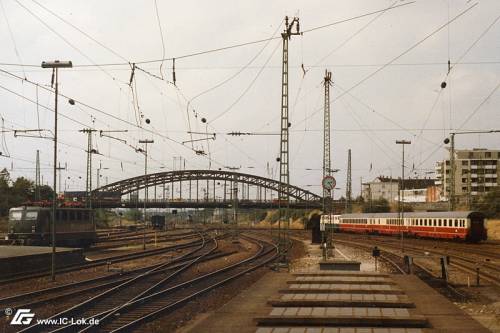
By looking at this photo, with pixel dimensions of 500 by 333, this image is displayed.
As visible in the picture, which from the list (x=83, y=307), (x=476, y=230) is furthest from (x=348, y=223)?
(x=83, y=307)

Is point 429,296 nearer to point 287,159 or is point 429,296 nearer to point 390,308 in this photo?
point 390,308

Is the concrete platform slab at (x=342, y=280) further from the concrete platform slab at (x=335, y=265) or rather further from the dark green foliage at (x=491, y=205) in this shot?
the dark green foliage at (x=491, y=205)

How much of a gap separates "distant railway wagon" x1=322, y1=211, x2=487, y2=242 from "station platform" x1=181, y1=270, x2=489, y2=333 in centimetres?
2634

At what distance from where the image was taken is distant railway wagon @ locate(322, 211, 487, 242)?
52.8 metres

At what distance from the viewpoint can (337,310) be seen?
11.5 metres

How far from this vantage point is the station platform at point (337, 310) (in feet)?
34.3

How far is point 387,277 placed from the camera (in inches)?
681

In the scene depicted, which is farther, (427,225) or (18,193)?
(18,193)

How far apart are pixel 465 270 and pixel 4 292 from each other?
833 inches

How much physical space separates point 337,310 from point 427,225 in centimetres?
5194

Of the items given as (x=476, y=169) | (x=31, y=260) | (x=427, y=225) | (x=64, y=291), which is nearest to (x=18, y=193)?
(x=427, y=225)

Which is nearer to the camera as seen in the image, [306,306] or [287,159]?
[306,306]

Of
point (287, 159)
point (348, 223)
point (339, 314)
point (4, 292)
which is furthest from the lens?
point (348, 223)

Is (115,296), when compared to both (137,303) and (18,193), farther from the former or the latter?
(18,193)
